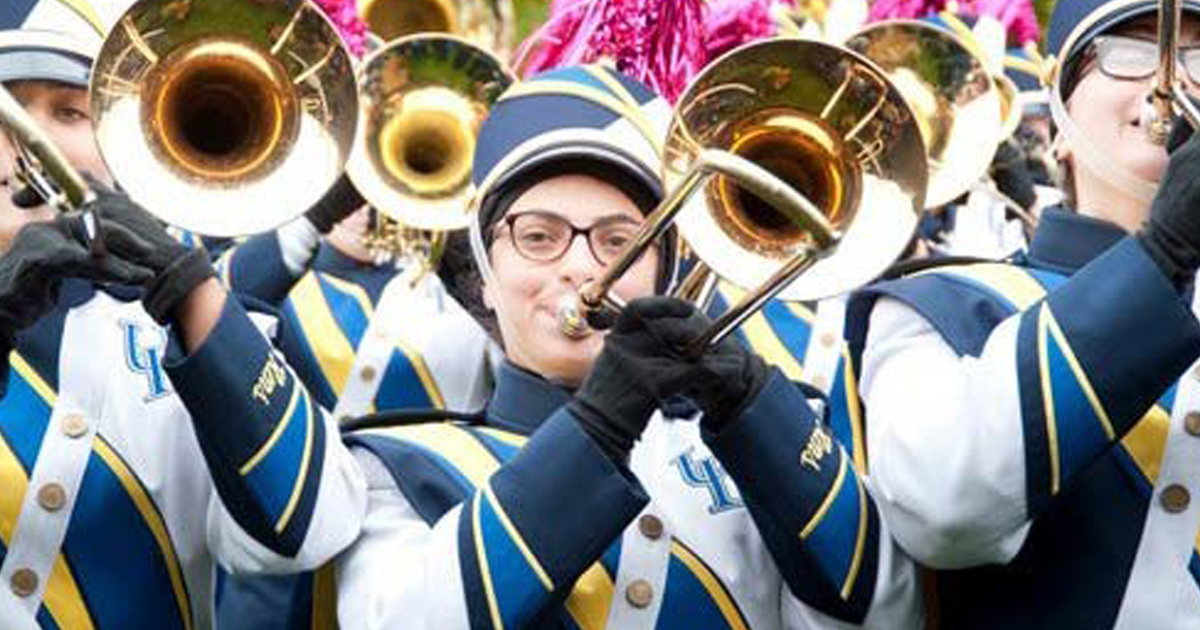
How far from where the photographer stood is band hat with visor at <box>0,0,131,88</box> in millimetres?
4883

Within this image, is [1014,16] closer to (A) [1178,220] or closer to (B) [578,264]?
(B) [578,264]

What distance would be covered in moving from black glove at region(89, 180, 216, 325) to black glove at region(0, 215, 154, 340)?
0.04 ft

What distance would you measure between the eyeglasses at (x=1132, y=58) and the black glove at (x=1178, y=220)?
30cm

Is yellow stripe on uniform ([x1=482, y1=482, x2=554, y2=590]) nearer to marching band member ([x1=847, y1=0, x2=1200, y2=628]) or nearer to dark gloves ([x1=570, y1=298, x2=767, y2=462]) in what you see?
dark gloves ([x1=570, y1=298, x2=767, y2=462])

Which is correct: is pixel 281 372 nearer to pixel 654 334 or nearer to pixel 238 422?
pixel 238 422

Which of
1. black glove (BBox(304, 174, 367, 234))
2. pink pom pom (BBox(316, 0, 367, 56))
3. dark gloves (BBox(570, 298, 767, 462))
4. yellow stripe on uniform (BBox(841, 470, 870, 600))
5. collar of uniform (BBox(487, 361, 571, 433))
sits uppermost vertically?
dark gloves (BBox(570, 298, 767, 462))

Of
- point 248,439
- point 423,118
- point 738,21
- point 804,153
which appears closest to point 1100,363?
point 804,153

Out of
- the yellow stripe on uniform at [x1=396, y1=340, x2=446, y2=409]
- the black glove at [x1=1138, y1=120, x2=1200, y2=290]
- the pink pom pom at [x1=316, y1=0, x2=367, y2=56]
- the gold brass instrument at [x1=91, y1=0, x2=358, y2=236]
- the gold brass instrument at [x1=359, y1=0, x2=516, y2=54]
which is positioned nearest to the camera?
the black glove at [x1=1138, y1=120, x2=1200, y2=290]

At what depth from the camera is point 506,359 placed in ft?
16.2

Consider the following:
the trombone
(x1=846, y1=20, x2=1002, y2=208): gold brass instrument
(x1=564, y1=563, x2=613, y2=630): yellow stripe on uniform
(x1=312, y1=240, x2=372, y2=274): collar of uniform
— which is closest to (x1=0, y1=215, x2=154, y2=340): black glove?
(x1=564, y1=563, x2=613, y2=630): yellow stripe on uniform

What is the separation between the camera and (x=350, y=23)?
25.1 feet

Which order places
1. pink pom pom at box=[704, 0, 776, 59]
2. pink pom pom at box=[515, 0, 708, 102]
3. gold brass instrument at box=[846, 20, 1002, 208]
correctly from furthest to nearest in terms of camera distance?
gold brass instrument at box=[846, 20, 1002, 208] < pink pom pom at box=[704, 0, 776, 59] < pink pom pom at box=[515, 0, 708, 102]

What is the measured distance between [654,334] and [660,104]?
0.79 metres

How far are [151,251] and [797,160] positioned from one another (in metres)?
0.92
